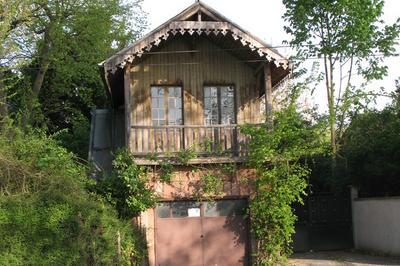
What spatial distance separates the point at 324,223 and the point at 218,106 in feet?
24.5

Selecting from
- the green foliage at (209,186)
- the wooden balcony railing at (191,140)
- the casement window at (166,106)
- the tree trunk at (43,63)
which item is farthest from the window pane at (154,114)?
the tree trunk at (43,63)

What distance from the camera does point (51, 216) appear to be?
540 inches

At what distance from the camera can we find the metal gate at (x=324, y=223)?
22.6 meters

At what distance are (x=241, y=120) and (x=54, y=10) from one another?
13859 mm

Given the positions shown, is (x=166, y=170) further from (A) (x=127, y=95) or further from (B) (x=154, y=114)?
(A) (x=127, y=95)

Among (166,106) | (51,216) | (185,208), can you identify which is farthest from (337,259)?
(51,216)

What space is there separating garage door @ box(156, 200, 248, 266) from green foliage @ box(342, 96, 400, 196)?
19.9 feet

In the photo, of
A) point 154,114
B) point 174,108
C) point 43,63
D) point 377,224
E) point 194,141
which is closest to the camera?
point 194,141

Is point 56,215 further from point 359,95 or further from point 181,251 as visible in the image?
point 359,95

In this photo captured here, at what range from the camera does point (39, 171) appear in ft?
50.8

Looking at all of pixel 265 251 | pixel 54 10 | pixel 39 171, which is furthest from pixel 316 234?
pixel 54 10

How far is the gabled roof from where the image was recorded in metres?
16.6

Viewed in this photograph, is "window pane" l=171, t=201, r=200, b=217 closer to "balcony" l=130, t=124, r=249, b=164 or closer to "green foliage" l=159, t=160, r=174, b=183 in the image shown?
"green foliage" l=159, t=160, r=174, b=183

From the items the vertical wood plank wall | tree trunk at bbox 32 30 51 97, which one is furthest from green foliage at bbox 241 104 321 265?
tree trunk at bbox 32 30 51 97
